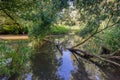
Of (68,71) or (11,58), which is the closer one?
(11,58)

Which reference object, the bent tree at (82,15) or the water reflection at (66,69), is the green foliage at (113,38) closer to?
the bent tree at (82,15)

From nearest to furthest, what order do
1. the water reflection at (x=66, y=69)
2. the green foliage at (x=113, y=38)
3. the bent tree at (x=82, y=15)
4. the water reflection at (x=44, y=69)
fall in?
the bent tree at (x=82, y=15), the water reflection at (x=44, y=69), the water reflection at (x=66, y=69), the green foliage at (x=113, y=38)

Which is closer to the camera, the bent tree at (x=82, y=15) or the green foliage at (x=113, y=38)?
the bent tree at (x=82, y=15)

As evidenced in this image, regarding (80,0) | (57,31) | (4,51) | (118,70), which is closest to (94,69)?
(118,70)

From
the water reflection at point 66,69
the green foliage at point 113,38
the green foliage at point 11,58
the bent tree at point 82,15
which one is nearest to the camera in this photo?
the bent tree at point 82,15

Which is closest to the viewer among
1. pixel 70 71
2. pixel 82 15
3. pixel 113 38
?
pixel 70 71

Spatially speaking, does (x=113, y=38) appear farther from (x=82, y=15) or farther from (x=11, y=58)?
(x=11, y=58)

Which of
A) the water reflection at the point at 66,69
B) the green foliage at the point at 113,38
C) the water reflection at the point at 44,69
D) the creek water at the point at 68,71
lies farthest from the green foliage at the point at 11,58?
the green foliage at the point at 113,38

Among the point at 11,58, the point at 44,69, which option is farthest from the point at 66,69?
the point at 11,58

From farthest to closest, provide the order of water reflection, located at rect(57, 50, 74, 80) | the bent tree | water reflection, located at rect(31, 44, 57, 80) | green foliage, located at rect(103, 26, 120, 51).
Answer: green foliage, located at rect(103, 26, 120, 51) < water reflection, located at rect(57, 50, 74, 80) < water reflection, located at rect(31, 44, 57, 80) < the bent tree

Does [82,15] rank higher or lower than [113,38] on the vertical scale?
higher

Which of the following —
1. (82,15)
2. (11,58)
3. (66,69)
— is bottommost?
(66,69)

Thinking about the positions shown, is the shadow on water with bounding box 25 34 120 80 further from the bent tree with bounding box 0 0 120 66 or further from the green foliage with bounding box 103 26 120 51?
the green foliage with bounding box 103 26 120 51

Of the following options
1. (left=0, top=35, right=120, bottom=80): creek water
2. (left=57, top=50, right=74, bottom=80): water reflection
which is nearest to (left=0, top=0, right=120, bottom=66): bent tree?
(left=0, top=35, right=120, bottom=80): creek water
